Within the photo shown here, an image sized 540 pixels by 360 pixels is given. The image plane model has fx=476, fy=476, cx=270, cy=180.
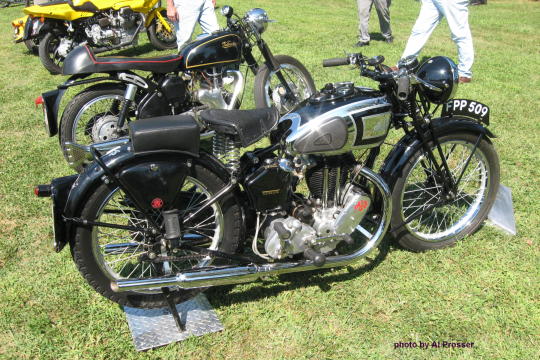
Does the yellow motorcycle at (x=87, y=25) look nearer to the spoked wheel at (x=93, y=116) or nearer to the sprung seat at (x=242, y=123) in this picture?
the spoked wheel at (x=93, y=116)

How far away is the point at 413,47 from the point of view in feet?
22.4

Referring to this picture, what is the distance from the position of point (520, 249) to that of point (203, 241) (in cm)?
234

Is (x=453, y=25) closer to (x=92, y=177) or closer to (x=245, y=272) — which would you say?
(x=245, y=272)

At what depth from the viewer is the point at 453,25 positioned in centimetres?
645

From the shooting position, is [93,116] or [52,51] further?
[52,51]

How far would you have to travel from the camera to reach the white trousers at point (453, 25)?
20.9 ft

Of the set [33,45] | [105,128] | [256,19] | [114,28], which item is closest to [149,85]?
[105,128]

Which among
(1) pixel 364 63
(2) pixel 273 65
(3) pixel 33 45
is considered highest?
(1) pixel 364 63

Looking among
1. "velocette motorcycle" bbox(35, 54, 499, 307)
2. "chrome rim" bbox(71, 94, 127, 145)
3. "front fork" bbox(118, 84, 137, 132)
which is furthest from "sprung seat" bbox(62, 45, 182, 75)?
"velocette motorcycle" bbox(35, 54, 499, 307)

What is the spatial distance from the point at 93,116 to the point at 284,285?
Answer: 2519mm

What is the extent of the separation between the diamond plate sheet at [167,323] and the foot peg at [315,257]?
0.65m

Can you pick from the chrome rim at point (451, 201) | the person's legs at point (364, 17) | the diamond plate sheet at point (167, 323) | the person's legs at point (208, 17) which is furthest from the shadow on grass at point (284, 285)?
the person's legs at point (364, 17)

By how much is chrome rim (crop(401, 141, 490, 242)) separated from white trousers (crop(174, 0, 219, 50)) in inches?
157

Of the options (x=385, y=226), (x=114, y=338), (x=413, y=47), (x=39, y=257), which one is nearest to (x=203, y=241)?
(x=114, y=338)
